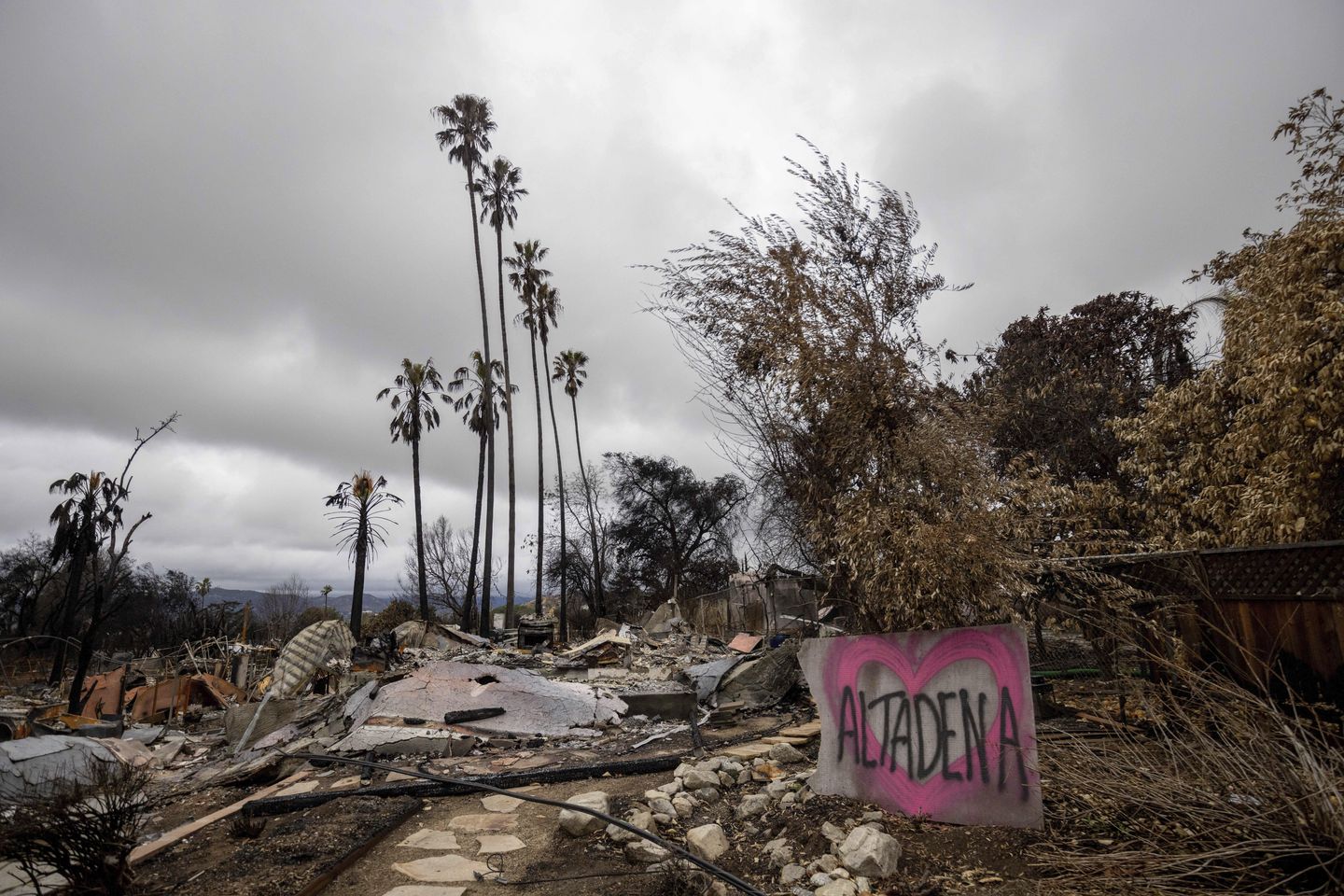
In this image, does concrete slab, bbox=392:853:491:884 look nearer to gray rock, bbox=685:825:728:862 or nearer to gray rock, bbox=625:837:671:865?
gray rock, bbox=625:837:671:865

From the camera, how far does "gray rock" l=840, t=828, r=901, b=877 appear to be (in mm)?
3707

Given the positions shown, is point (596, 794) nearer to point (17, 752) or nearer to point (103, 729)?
point (17, 752)

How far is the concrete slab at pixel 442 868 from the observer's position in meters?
4.60

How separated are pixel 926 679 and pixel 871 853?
127cm

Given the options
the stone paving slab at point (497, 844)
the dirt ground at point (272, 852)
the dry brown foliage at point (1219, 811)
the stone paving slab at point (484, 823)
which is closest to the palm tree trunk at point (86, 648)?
the dirt ground at point (272, 852)

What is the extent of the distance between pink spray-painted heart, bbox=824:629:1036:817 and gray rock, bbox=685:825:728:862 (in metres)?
1.08

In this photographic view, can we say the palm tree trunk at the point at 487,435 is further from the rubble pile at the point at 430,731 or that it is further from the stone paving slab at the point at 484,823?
the stone paving slab at the point at 484,823

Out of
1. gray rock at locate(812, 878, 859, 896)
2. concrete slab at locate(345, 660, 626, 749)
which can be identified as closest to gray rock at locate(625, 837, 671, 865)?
gray rock at locate(812, 878, 859, 896)

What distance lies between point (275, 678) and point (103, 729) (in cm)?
254

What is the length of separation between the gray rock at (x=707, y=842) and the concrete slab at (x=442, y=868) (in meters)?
1.43

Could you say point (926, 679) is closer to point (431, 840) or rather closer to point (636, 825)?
point (636, 825)

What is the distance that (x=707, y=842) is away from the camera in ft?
14.8

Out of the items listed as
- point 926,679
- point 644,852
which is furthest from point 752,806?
point 926,679

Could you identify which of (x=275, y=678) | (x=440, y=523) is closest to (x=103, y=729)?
(x=275, y=678)
